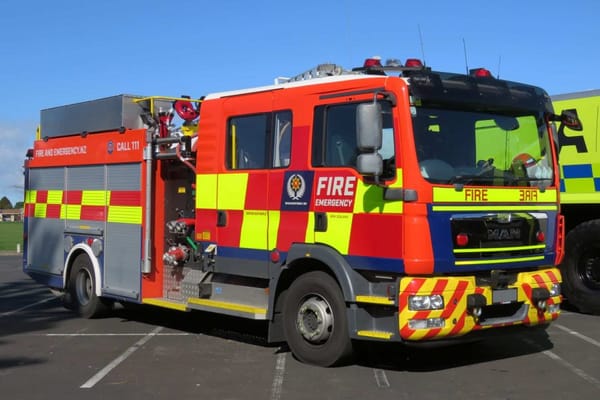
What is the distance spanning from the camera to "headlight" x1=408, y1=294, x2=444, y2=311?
6.40 meters

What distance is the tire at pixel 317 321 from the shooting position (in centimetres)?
700

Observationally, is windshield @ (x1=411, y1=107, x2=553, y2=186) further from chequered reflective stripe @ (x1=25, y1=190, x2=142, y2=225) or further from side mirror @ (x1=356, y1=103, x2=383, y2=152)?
chequered reflective stripe @ (x1=25, y1=190, x2=142, y2=225)

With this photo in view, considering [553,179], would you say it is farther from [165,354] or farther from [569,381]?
[165,354]

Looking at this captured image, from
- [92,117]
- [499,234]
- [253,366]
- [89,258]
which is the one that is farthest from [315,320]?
[92,117]

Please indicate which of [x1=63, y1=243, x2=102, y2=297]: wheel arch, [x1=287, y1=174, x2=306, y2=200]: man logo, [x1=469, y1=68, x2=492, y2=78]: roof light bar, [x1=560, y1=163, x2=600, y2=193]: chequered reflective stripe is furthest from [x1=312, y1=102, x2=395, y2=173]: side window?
[x1=560, y1=163, x2=600, y2=193]: chequered reflective stripe

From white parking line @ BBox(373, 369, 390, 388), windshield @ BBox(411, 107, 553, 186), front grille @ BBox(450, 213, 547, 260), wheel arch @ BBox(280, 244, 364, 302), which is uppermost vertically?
windshield @ BBox(411, 107, 553, 186)

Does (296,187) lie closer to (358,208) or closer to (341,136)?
(341,136)

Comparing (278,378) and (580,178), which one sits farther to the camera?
(580,178)

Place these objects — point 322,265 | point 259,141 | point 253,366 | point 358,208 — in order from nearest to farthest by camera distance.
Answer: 1. point 358,208
2. point 322,265
3. point 253,366
4. point 259,141

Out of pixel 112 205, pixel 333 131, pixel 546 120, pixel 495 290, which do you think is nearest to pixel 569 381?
pixel 495 290

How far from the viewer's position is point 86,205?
10.7 meters

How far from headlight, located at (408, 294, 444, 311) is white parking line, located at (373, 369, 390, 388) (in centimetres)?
80

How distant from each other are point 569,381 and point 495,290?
1061 mm

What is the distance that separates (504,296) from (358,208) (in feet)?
5.49
